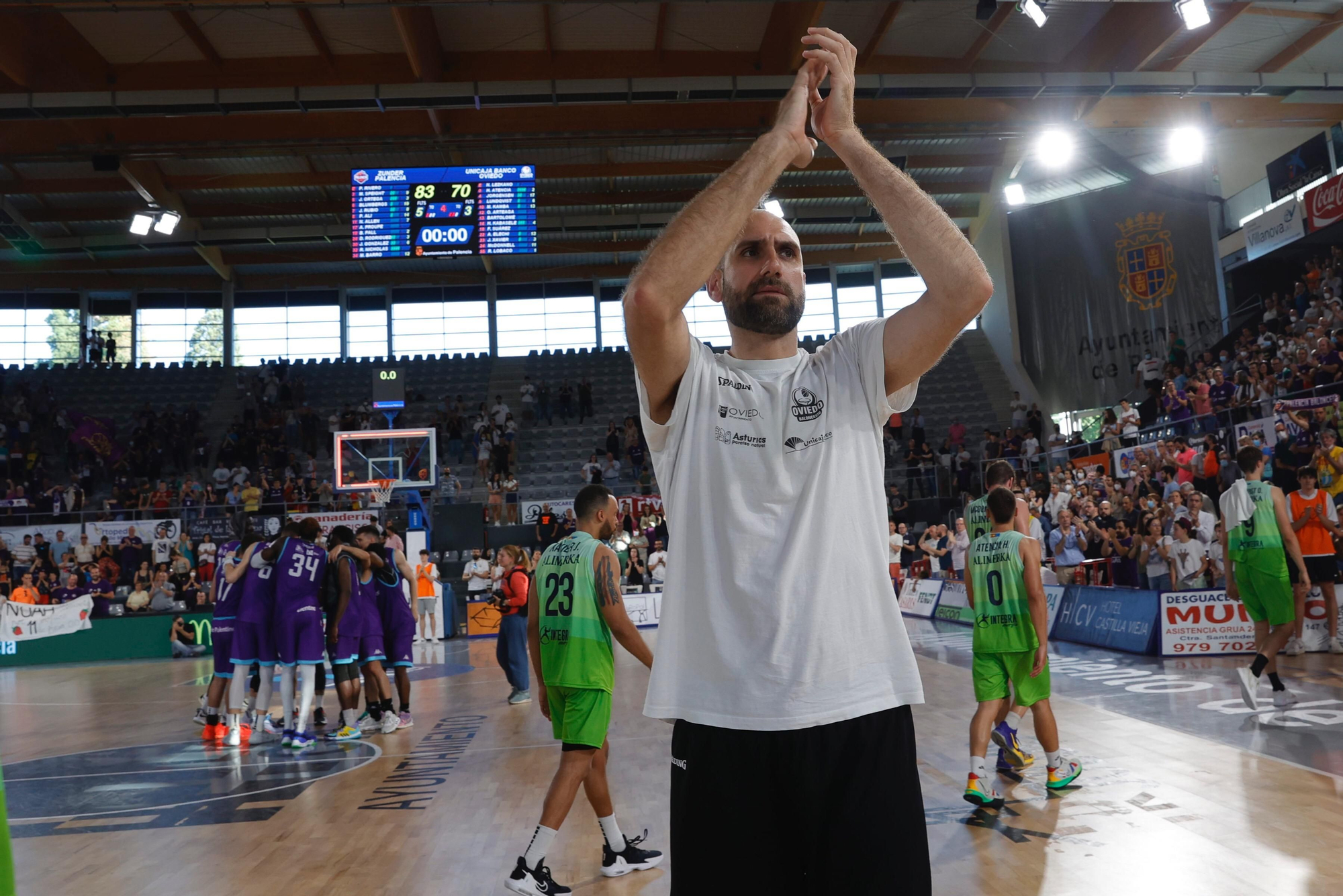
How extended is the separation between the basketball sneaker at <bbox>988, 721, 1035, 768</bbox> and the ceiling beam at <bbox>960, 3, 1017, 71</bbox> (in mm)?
13884

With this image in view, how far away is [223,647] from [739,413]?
8411 mm

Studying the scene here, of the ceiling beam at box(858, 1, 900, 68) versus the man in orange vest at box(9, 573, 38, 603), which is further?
the man in orange vest at box(9, 573, 38, 603)

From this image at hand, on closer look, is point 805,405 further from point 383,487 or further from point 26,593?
point 26,593

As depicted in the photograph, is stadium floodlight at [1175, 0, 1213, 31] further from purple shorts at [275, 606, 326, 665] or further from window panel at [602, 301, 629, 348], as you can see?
window panel at [602, 301, 629, 348]

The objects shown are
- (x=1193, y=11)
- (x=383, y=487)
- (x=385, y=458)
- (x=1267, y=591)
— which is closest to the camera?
(x=1267, y=591)

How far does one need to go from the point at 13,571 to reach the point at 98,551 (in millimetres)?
1616

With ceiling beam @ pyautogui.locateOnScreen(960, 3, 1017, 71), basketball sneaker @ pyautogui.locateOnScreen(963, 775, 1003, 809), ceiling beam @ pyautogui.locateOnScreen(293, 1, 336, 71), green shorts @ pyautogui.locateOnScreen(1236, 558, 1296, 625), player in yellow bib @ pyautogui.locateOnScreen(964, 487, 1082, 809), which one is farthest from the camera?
ceiling beam @ pyautogui.locateOnScreen(960, 3, 1017, 71)

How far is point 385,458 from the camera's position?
794 inches

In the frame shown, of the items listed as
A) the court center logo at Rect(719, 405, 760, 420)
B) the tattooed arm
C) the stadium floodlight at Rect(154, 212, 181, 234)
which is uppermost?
the stadium floodlight at Rect(154, 212, 181, 234)

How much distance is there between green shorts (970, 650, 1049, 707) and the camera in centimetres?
547

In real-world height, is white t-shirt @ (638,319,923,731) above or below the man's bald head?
below

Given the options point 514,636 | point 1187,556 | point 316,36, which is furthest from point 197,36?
point 1187,556

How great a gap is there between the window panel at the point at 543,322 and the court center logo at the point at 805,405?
32.4 metres

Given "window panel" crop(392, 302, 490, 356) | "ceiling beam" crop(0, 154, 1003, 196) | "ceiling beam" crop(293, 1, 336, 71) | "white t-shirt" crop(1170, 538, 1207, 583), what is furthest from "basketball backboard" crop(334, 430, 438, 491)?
"white t-shirt" crop(1170, 538, 1207, 583)
